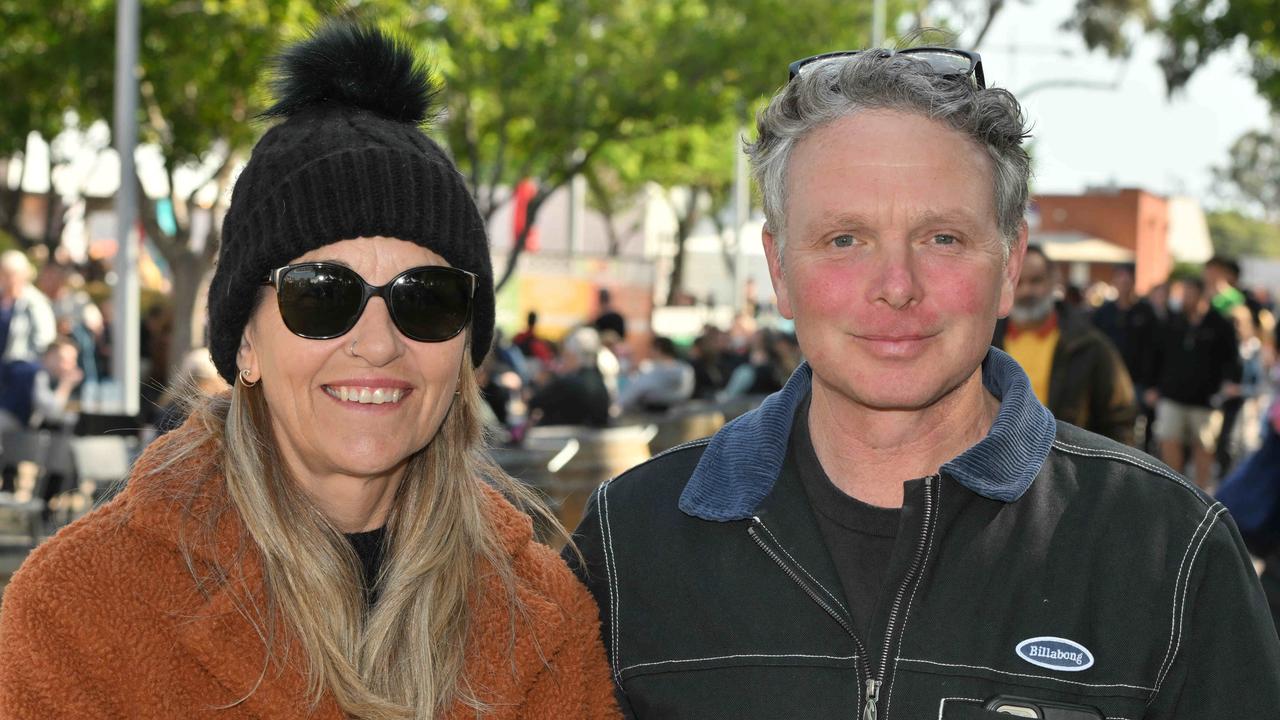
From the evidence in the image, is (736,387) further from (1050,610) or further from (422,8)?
(1050,610)

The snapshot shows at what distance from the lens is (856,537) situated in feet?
9.41

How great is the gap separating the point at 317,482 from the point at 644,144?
2924cm

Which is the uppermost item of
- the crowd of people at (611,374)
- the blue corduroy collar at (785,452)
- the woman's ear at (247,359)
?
the woman's ear at (247,359)

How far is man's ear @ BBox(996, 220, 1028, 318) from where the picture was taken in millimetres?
2931

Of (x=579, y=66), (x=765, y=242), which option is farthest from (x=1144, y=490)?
(x=579, y=66)

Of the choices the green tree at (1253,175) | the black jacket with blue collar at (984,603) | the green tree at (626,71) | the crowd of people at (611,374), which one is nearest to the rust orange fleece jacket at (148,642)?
the black jacket with blue collar at (984,603)

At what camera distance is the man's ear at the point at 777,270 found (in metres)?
2.99

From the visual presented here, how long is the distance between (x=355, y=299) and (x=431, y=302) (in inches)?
5.8

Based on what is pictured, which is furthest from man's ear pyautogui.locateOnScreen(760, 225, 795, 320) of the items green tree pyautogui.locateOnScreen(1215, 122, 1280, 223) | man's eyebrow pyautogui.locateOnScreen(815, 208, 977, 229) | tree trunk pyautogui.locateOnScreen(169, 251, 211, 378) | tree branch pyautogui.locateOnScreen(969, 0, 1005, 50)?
green tree pyautogui.locateOnScreen(1215, 122, 1280, 223)

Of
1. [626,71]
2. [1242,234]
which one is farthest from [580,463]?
[1242,234]

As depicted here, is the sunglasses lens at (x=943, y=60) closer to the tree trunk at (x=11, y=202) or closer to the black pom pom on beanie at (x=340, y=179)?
the black pom pom on beanie at (x=340, y=179)

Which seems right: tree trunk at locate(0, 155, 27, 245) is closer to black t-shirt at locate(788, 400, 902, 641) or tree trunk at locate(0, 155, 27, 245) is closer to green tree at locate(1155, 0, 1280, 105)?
green tree at locate(1155, 0, 1280, 105)

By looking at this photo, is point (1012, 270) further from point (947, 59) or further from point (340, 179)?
point (340, 179)

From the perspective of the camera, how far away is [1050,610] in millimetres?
2697
